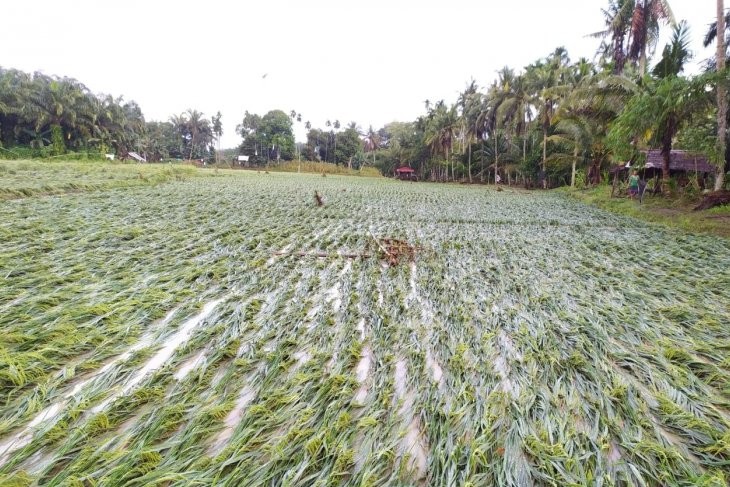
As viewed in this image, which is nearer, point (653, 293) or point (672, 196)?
point (653, 293)

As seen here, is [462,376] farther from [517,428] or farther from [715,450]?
[715,450]

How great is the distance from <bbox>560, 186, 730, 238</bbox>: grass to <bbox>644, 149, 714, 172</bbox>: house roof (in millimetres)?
1830

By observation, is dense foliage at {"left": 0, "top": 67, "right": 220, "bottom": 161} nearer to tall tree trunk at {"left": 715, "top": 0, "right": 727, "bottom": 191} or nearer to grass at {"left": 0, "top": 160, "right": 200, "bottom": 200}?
grass at {"left": 0, "top": 160, "right": 200, "bottom": 200}

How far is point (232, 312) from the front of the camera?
11.7 ft

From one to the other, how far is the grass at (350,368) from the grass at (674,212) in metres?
→ 4.26

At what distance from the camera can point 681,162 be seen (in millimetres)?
14805

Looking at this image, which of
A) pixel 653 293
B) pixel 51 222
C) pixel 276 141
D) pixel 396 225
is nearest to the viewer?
pixel 653 293

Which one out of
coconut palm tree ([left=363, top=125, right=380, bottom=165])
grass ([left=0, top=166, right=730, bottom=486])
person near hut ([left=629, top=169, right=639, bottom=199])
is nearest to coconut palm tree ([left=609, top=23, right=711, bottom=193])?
person near hut ([left=629, top=169, right=639, bottom=199])

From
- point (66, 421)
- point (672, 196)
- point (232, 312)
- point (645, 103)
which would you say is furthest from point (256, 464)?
point (672, 196)

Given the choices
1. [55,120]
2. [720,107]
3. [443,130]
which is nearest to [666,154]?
[720,107]

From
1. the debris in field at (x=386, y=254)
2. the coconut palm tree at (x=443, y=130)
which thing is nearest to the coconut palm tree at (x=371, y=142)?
the coconut palm tree at (x=443, y=130)

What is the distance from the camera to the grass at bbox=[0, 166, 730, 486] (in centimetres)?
180

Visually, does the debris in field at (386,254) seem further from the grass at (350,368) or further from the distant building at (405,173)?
the distant building at (405,173)

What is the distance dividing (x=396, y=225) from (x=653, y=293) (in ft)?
18.1
